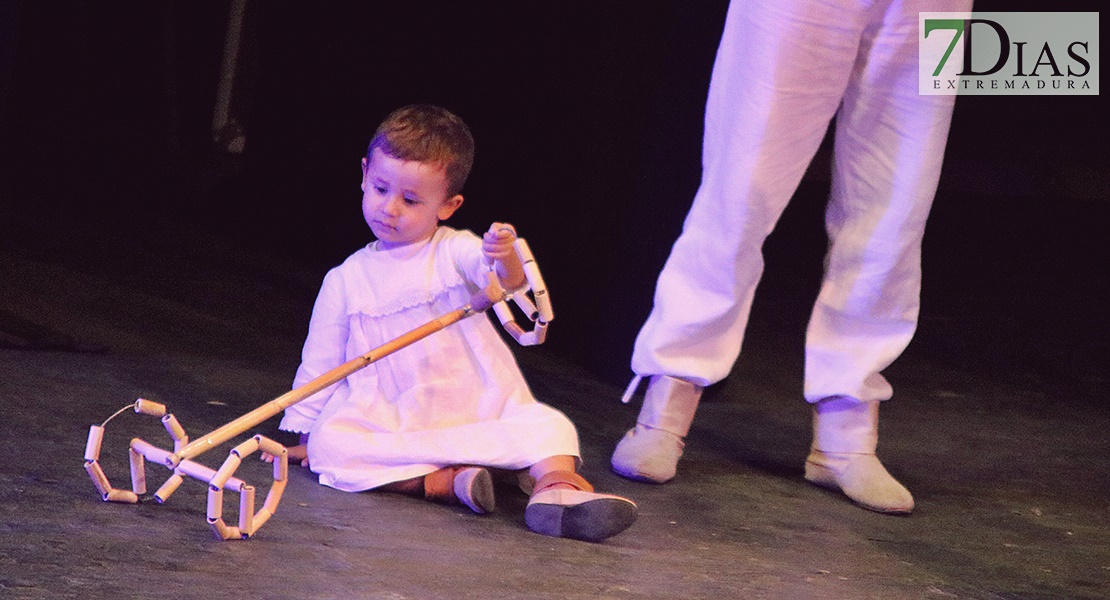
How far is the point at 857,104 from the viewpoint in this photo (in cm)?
204

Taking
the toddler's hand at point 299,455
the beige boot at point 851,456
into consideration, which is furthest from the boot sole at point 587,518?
the beige boot at point 851,456

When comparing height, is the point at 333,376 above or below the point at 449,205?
below

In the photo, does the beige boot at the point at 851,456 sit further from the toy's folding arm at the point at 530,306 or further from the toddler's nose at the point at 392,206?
the toddler's nose at the point at 392,206

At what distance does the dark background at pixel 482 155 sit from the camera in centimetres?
276

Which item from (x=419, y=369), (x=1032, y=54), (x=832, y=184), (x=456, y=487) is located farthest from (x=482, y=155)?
(x=1032, y=54)

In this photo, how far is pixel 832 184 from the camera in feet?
6.99

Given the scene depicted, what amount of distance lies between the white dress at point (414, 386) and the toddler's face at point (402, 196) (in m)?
0.04

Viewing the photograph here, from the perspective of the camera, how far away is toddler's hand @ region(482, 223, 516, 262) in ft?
5.59

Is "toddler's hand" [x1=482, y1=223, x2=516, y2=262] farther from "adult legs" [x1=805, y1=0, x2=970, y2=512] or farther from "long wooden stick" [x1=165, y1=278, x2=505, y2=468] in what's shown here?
"adult legs" [x1=805, y1=0, x2=970, y2=512]

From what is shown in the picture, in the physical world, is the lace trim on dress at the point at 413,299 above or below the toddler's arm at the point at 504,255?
below

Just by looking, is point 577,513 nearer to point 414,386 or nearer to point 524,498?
point 524,498

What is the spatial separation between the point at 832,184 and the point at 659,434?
1.64 ft

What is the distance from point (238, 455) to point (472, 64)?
5.92 ft

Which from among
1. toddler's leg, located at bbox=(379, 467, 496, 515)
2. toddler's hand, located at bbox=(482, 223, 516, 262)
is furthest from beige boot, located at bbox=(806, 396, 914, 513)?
toddler's hand, located at bbox=(482, 223, 516, 262)
